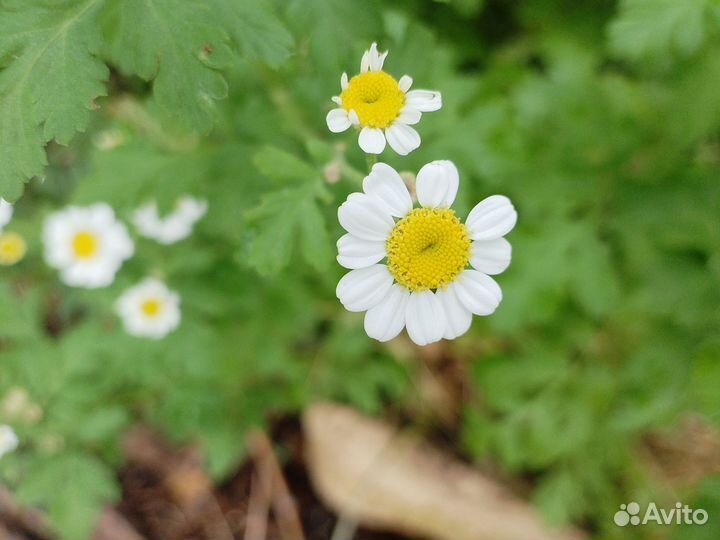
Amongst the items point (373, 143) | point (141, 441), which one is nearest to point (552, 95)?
point (373, 143)

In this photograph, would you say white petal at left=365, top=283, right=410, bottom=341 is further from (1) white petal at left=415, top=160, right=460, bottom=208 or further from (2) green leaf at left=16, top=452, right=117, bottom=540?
(2) green leaf at left=16, top=452, right=117, bottom=540

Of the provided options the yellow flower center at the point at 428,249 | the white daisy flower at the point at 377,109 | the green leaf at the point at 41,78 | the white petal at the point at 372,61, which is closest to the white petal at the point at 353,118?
the white daisy flower at the point at 377,109

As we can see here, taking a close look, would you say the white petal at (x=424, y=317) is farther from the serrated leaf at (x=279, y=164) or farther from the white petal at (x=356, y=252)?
the serrated leaf at (x=279, y=164)

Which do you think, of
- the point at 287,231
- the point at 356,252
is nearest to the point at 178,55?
the point at 287,231

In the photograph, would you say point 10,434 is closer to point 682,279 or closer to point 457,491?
point 457,491

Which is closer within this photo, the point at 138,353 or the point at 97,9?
the point at 97,9

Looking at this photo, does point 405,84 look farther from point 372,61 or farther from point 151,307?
point 151,307

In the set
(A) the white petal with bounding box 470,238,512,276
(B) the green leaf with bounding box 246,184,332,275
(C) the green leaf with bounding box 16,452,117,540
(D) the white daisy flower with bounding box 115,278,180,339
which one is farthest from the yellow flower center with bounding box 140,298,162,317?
(A) the white petal with bounding box 470,238,512,276
